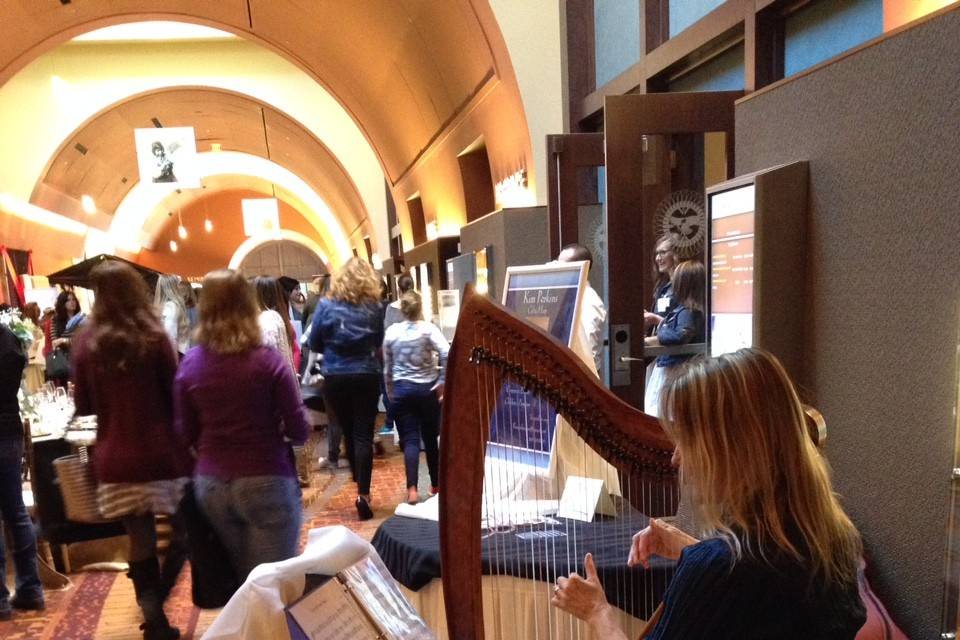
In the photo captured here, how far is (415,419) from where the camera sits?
14.2ft

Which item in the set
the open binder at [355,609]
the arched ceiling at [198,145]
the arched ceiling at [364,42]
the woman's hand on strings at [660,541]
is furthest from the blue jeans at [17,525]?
the arched ceiling at [198,145]

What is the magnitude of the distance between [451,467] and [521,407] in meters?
0.57

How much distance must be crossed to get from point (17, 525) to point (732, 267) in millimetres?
3195

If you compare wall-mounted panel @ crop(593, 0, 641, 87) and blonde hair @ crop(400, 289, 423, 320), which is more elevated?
wall-mounted panel @ crop(593, 0, 641, 87)

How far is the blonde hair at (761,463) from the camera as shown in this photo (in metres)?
0.99

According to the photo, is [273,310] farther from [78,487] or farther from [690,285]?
[690,285]

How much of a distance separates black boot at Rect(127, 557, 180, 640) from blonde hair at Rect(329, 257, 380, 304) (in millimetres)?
1842

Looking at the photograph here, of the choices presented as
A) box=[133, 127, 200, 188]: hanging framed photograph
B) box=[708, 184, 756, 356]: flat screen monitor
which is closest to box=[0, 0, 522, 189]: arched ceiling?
box=[133, 127, 200, 188]: hanging framed photograph

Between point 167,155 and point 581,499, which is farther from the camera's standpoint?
point 167,155

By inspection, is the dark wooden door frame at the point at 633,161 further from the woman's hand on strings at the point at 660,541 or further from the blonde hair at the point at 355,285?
the woman's hand on strings at the point at 660,541

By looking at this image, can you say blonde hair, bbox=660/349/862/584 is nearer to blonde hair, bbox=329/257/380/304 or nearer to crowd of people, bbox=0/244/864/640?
crowd of people, bbox=0/244/864/640

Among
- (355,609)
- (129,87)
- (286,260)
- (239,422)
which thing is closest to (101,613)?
(239,422)

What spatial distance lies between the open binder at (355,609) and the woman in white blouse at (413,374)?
2924 mm

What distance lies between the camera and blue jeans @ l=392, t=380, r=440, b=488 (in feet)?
13.8
